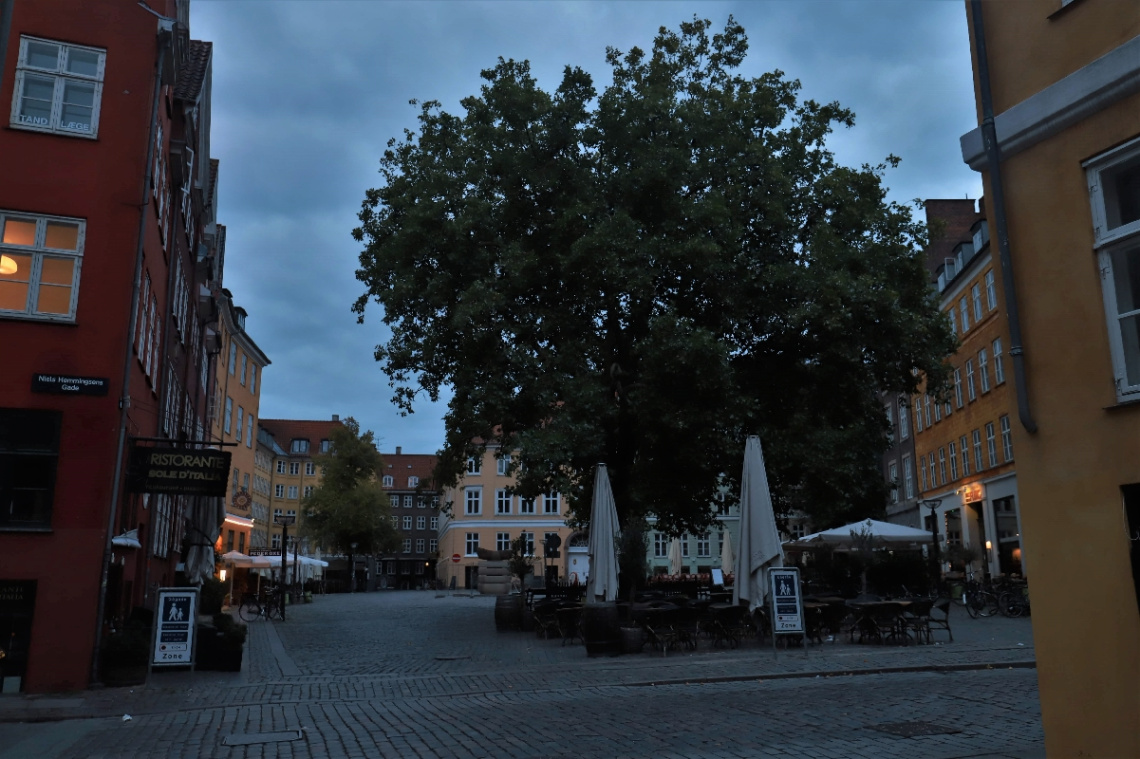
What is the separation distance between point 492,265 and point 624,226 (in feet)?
12.4

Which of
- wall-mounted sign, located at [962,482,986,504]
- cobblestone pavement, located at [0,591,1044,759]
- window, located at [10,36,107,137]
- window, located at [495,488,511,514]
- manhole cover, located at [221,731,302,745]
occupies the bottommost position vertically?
manhole cover, located at [221,731,302,745]

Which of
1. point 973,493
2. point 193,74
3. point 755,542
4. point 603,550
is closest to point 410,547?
point 973,493

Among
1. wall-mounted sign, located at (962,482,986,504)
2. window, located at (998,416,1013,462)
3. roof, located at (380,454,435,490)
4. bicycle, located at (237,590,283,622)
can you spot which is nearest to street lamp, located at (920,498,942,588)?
window, located at (998,416,1013,462)

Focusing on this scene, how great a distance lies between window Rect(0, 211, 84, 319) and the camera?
1455 centimetres

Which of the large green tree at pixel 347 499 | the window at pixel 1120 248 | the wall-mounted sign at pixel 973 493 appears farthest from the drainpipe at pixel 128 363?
the large green tree at pixel 347 499

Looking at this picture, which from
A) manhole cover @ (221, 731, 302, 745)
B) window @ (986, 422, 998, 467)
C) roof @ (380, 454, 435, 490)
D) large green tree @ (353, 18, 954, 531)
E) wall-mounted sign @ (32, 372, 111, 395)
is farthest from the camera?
roof @ (380, 454, 435, 490)

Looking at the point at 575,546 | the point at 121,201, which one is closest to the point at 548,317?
the point at 121,201

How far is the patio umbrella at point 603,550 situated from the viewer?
18891 millimetres

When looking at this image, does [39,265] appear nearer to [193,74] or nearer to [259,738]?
[259,738]

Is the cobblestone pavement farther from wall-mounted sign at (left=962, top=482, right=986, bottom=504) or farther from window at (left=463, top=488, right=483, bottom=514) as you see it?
window at (left=463, top=488, right=483, bottom=514)

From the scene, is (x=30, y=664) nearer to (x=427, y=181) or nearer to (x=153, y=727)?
(x=153, y=727)

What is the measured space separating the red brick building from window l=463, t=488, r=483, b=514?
59.9 meters

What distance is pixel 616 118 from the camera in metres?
23.3

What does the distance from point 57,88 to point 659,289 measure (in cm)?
1345
